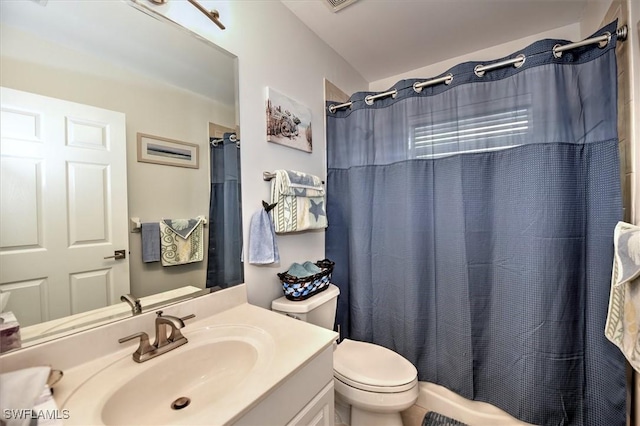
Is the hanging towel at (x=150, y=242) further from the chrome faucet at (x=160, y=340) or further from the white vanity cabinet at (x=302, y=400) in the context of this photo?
the white vanity cabinet at (x=302, y=400)

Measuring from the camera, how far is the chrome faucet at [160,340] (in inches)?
30.8

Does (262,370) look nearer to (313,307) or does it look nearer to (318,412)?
(318,412)

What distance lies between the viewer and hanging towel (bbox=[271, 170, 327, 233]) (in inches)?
52.3

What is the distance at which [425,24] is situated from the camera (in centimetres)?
161

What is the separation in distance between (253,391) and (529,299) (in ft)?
4.41

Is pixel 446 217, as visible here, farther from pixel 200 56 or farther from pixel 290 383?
pixel 200 56

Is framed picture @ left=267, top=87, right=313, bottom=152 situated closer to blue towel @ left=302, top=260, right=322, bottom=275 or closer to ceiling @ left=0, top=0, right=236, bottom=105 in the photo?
ceiling @ left=0, top=0, right=236, bottom=105

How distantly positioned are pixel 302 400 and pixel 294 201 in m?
0.89

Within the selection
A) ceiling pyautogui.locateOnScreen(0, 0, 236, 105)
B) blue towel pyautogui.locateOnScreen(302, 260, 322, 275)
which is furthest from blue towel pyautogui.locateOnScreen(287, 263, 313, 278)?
ceiling pyautogui.locateOnScreen(0, 0, 236, 105)

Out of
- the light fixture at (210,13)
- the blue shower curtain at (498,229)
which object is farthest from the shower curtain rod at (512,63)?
the light fixture at (210,13)

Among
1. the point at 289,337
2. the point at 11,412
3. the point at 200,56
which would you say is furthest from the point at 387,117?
the point at 11,412

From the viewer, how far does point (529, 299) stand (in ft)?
4.12
